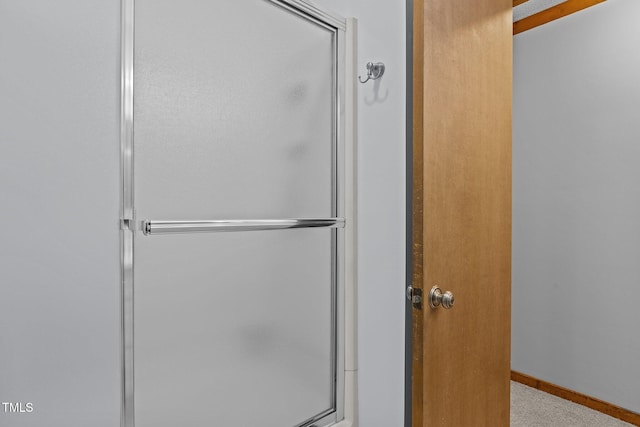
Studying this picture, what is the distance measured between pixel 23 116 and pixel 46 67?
0.35 ft

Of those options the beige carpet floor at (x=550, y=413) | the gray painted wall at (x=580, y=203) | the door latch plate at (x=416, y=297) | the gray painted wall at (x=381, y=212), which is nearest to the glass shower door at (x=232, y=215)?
the gray painted wall at (x=381, y=212)

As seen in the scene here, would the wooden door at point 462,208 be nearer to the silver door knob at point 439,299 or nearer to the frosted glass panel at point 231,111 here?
the silver door knob at point 439,299

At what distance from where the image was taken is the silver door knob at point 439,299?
132cm

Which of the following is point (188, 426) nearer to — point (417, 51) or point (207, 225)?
point (207, 225)

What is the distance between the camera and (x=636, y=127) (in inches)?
93.7

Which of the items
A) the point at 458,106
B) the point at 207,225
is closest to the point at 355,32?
the point at 458,106

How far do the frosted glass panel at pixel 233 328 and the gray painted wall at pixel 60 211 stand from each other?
86mm

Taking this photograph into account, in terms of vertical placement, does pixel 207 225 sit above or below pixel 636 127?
below

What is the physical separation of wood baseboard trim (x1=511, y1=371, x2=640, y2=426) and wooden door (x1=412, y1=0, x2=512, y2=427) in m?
1.18

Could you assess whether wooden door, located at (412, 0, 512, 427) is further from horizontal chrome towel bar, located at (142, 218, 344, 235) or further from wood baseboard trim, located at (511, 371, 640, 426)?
wood baseboard trim, located at (511, 371, 640, 426)

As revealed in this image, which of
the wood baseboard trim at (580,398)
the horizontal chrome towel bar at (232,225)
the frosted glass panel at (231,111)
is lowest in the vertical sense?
the wood baseboard trim at (580,398)

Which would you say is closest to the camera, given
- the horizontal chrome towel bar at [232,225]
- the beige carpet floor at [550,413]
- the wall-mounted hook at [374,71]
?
the horizontal chrome towel bar at [232,225]

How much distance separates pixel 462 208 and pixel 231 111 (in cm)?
86

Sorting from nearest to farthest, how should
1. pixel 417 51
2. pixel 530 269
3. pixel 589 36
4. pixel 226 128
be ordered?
pixel 226 128, pixel 417 51, pixel 589 36, pixel 530 269
